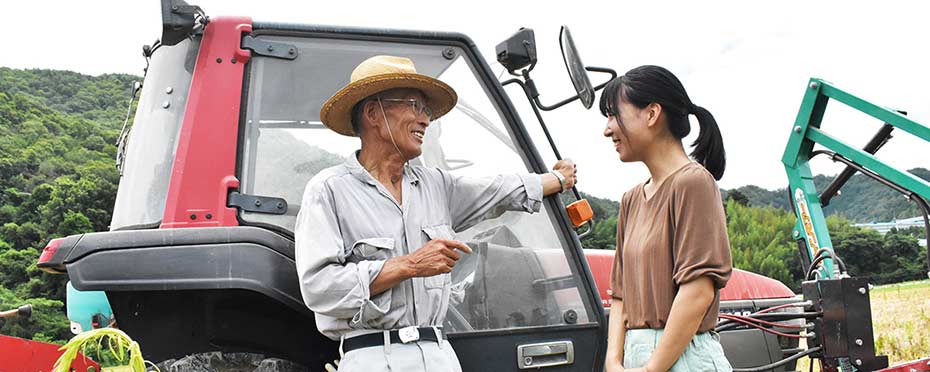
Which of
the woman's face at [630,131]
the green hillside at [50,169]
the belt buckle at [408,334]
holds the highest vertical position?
the green hillside at [50,169]

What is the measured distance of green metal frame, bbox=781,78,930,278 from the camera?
459 centimetres

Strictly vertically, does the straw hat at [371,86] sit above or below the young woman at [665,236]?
above

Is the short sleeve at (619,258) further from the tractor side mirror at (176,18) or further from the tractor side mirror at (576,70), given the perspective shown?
the tractor side mirror at (176,18)

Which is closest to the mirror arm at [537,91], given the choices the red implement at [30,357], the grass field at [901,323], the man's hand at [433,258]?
the man's hand at [433,258]

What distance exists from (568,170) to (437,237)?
792mm

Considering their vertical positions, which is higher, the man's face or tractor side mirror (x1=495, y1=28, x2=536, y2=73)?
tractor side mirror (x1=495, y1=28, x2=536, y2=73)

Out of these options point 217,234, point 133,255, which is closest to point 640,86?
point 217,234

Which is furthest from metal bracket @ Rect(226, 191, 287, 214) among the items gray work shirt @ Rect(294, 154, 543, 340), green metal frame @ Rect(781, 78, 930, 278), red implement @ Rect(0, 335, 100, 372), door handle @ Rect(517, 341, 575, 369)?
green metal frame @ Rect(781, 78, 930, 278)

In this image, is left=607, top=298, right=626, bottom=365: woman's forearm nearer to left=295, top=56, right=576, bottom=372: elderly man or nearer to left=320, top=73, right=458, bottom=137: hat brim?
left=295, top=56, right=576, bottom=372: elderly man

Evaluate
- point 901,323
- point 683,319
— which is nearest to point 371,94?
point 683,319

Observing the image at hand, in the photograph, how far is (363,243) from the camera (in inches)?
107

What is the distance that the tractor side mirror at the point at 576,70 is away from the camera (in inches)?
128

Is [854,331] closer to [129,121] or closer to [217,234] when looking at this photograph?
[217,234]

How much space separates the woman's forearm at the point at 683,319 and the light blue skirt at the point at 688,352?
5 cm
